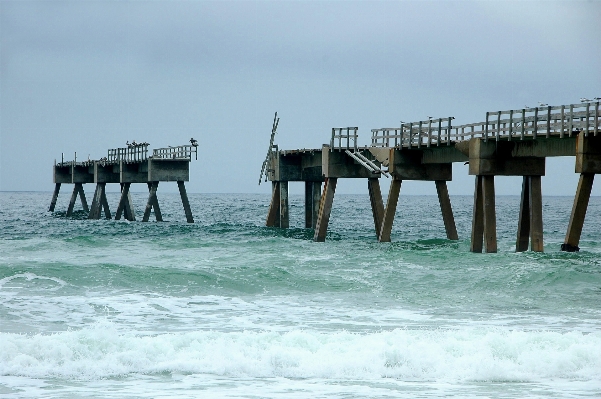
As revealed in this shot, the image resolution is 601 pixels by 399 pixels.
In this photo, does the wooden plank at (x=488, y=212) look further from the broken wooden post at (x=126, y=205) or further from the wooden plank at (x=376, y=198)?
the broken wooden post at (x=126, y=205)

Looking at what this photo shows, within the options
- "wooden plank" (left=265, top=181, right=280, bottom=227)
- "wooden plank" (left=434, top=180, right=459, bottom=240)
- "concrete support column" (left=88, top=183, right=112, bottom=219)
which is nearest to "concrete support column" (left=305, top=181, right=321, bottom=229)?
"wooden plank" (left=265, top=181, right=280, bottom=227)

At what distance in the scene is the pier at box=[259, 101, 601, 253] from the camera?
92.6 ft

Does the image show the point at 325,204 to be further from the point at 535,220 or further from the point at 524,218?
the point at 535,220

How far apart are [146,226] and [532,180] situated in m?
35.5

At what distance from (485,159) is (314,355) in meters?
17.0

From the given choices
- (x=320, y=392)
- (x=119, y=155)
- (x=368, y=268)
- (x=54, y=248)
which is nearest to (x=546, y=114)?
(x=368, y=268)

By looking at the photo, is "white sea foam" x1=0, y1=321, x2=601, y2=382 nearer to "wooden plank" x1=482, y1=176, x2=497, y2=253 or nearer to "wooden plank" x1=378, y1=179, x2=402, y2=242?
"wooden plank" x1=482, y1=176, x2=497, y2=253

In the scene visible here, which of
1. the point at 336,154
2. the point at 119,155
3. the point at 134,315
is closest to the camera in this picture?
the point at 134,315

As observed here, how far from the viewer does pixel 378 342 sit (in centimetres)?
1706

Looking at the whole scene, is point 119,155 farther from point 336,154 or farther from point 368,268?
point 368,268

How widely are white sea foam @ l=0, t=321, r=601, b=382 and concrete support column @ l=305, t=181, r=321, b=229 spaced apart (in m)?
32.6

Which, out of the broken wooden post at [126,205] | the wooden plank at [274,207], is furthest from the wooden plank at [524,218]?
the broken wooden post at [126,205]

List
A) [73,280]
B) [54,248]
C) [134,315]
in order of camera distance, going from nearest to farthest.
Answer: [134,315] → [73,280] → [54,248]

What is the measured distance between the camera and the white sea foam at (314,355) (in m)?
15.9
